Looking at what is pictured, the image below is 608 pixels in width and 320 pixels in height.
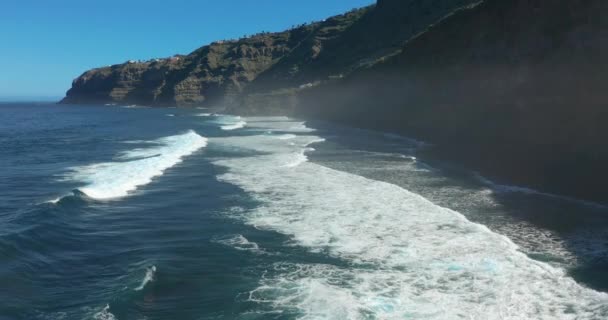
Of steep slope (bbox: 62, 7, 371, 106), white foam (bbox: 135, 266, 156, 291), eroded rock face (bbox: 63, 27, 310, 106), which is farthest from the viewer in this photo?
eroded rock face (bbox: 63, 27, 310, 106)

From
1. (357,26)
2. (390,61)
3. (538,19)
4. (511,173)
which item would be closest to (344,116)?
(390,61)

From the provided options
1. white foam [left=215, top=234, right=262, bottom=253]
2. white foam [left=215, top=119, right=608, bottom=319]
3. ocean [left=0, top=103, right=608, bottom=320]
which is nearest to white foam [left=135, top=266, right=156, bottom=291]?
ocean [left=0, top=103, right=608, bottom=320]

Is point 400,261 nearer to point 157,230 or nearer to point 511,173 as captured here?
point 157,230

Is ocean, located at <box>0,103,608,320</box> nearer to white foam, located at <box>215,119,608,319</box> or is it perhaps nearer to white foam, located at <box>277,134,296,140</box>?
white foam, located at <box>215,119,608,319</box>

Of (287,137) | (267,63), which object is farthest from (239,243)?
(267,63)

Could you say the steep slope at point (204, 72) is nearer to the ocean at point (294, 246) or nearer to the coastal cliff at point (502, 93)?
the coastal cliff at point (502, 93)
